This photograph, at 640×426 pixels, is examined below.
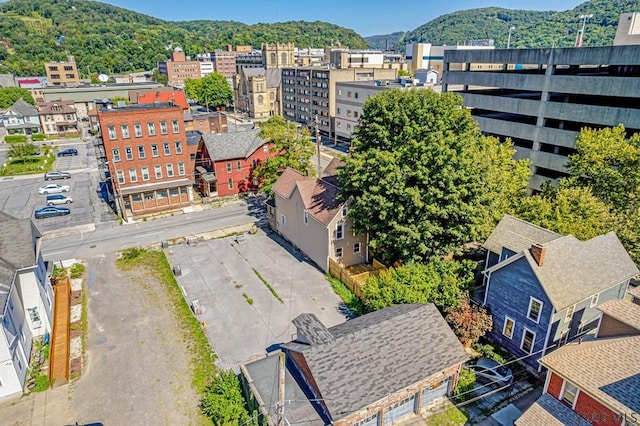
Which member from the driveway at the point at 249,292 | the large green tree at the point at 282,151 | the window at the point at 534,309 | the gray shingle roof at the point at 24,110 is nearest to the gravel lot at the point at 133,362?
the driveway at the point at 249,292

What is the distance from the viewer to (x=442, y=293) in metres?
24.1

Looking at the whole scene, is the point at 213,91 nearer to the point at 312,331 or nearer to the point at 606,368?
the point at 312,331

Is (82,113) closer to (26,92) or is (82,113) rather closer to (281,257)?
(26,92)

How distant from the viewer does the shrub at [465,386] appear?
67.8 feet

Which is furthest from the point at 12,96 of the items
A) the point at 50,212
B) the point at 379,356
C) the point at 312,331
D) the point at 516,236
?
A: the point at 516,236

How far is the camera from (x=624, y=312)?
1766 cm

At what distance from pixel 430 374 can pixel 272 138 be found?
106ft

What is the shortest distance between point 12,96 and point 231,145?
94990mm

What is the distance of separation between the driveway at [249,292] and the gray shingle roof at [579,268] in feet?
42.9

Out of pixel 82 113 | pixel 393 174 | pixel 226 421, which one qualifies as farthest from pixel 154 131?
pixel 82 113

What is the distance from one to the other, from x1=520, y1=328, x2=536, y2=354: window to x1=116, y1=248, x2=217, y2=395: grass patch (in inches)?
707

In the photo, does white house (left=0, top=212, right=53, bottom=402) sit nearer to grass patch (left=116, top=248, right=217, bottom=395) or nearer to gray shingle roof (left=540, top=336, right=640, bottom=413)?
grass patch (left=116, top=248, right=217, bottom=395)

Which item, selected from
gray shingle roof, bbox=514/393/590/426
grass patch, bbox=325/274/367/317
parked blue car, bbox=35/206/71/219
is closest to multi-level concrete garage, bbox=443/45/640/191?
grass patch, bbox=325/274/367/317

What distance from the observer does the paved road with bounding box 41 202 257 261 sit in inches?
1475
